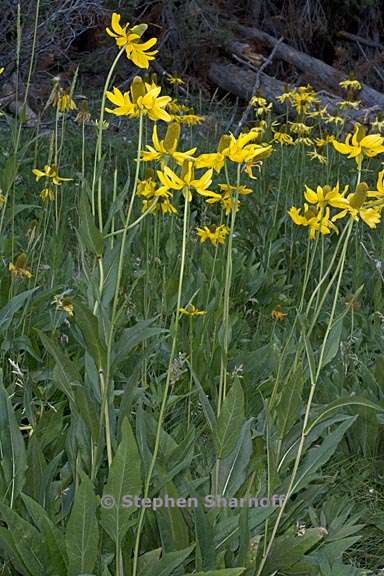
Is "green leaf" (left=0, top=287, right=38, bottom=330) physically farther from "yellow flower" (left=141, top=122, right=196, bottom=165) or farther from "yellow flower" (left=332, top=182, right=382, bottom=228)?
"yellow flower" (left=332, top=182, right=382, bottom=228)

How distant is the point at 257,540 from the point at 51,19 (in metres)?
3.63

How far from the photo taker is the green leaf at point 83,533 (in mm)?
1425

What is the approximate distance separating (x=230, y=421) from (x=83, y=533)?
32 centimetres

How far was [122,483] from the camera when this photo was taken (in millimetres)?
1438

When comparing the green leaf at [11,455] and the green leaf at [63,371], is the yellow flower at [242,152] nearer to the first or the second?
the green leaf at [63,371]

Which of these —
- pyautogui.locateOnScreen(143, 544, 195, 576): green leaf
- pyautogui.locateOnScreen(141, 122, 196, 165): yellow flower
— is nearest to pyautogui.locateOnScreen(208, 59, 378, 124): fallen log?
pyautogui.locateOnScreen(141, 122, 196, 165): yellow flower

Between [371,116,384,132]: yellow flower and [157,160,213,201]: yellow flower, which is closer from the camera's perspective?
[157,160,213,201]: yellow flower

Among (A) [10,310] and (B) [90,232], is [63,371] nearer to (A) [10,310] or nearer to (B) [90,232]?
(B) [90,232]

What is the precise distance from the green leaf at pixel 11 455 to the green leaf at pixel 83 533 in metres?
0.19

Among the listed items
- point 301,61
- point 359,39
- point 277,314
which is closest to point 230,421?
point 277,314

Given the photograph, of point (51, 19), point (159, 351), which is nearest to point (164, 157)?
point (159, 351)

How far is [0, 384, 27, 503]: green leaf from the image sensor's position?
1615 millimetres

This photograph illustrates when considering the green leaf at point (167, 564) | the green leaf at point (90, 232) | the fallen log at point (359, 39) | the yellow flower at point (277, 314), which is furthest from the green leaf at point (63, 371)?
the fallen log at point (359, 39)

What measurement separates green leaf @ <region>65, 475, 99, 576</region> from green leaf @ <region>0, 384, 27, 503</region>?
7.3 inches
